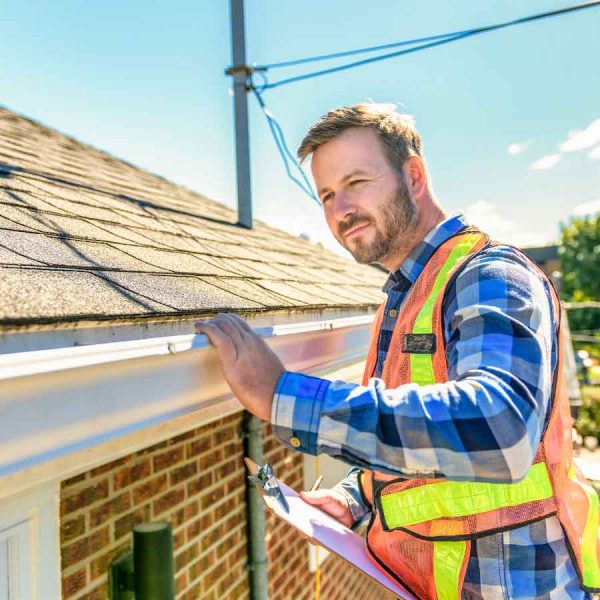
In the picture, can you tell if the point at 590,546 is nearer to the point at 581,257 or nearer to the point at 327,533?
the point at 327,533

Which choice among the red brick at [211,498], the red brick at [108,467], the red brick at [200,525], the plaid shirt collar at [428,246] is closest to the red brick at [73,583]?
the red brick at [108,467]

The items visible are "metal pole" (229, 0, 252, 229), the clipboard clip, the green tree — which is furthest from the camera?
the green tree

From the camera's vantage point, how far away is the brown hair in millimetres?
1521

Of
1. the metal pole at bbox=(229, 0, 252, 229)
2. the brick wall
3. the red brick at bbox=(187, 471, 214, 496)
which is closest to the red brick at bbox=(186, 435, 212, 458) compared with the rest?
the brick wall

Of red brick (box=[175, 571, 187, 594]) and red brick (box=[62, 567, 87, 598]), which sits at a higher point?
red brick (box=[62, 567, 87, 598])

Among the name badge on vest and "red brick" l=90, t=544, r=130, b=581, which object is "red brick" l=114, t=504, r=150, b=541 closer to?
"red brick" l=90, t=544, r=130, b=581

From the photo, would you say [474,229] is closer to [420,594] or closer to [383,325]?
[383,325]

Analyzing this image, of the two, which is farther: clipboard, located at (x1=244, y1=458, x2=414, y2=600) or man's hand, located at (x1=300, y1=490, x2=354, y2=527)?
man's hand, located at (x1=300, y1=490, x2=354, y2=527)

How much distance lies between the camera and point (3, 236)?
54.2 inches

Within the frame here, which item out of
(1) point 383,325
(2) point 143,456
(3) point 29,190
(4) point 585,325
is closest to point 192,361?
(1) point 383,325

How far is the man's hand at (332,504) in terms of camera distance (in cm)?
179

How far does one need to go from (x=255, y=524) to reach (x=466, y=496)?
200cm

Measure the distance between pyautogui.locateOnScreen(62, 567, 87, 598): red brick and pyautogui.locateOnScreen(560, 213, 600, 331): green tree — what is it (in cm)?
3227

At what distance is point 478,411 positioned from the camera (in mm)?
903
